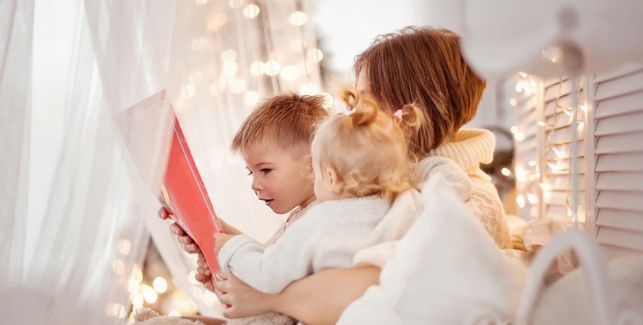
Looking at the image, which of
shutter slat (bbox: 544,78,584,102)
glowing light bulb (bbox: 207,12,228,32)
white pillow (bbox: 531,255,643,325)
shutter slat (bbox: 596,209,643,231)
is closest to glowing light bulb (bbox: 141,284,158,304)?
glowing light bulb (bbox: 207,12,228,32)

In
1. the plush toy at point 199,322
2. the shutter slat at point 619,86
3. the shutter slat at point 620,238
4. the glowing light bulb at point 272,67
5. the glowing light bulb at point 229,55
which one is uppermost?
the glowing light bulb at point 229,55

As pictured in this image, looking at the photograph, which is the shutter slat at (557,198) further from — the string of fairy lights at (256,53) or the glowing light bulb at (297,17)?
the glowing light bulb at (297,17)

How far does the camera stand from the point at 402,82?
1811mm

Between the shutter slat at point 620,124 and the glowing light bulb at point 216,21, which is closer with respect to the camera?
the shutter slat at point 620,124

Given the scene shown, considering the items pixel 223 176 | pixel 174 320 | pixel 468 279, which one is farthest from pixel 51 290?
pixel 223 176

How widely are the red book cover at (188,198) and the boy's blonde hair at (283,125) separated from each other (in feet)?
0.70

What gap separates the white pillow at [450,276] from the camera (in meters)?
1.11

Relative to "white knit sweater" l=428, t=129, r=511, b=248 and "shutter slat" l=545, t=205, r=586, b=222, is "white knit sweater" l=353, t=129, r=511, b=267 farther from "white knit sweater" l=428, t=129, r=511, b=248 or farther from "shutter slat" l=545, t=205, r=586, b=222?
"shutter slat" l=545, t=205, r=586, b=222

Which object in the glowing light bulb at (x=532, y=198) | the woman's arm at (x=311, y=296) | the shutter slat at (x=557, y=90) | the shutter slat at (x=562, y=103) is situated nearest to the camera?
the woman's arm at (x=311, y=296)

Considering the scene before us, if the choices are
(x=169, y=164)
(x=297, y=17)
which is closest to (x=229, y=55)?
(x=297, y=17)

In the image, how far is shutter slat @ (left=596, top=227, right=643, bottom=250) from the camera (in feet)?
5.71

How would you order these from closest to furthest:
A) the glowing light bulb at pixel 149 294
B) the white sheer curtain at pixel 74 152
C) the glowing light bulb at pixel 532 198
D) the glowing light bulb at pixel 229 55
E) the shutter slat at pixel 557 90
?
1. the white sheer curtain at pixel 74 152
2. the shutter slat at pixel 557 90
3. the glowing light bulb at pixel 229 55
4. the glowing light bulb at pixel 532 198
5. the glowing light bulb at pixel 149 294

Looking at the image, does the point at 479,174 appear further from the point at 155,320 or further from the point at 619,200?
the point at 155,320

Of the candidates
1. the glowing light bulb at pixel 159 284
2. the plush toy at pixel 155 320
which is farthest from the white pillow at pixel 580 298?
the glowing light bulb at pixel 159 284
